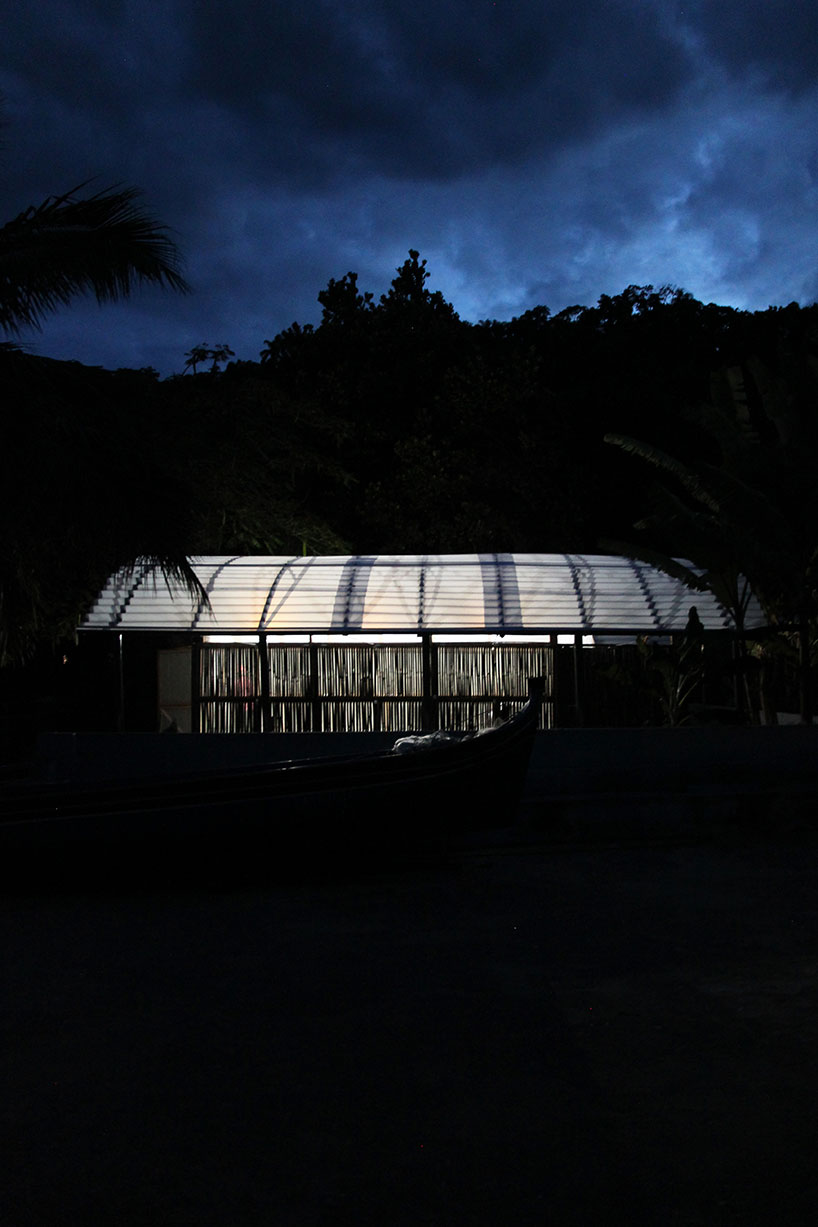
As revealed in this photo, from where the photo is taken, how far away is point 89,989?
18.3ft

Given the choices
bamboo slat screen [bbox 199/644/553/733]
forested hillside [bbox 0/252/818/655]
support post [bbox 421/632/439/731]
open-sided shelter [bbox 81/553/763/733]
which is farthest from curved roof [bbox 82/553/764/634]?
forested hillside [bbox 0/252/818/655]

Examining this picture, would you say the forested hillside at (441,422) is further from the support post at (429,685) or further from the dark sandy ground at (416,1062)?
the dark sandy ground at (416,1062)

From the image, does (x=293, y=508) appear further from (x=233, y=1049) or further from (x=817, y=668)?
(x=233, y=1049)

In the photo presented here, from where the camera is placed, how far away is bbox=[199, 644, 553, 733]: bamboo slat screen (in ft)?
49.3

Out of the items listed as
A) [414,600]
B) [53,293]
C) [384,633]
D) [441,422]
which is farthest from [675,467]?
[441,422]

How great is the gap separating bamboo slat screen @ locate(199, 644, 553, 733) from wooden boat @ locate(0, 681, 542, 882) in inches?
225

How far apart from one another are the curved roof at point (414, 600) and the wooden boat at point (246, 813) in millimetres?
5638

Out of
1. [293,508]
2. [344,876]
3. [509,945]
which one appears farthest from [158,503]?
[293,508]

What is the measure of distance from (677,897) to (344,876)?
2764 millimetres

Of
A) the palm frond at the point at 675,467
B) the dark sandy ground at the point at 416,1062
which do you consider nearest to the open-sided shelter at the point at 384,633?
the palm frond at the point at 675,467

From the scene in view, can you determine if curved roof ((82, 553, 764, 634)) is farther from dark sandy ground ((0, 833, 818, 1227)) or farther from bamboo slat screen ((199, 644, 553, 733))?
dark sandy ground ((0, 833, 818, 1227))

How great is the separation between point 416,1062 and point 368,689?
10707 millimetres

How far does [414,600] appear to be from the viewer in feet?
50.4

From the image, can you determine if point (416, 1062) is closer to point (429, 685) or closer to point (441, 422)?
point (429, 685)
